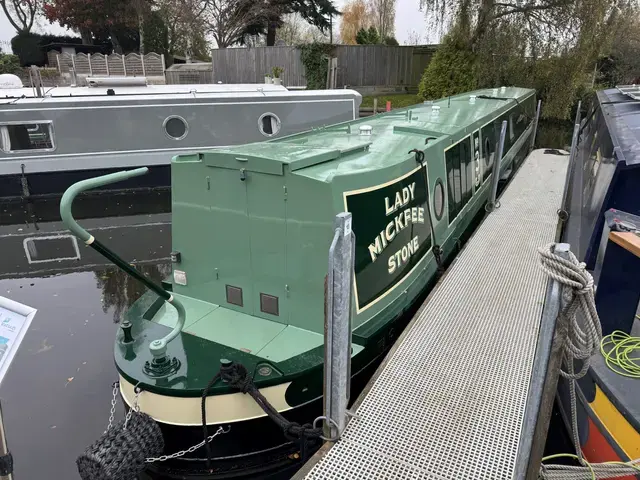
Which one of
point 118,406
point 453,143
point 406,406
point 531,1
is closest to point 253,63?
point 531,1

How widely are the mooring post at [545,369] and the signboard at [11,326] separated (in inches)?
96.3

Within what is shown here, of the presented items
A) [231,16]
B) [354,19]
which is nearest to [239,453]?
[231,16]

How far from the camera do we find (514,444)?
271 centimetres

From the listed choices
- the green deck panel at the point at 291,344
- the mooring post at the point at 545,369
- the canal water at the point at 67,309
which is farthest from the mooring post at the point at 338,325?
the canal water at the point at 67,309

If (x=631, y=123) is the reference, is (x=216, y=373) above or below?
below

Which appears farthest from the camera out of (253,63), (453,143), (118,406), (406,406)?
Answer: (253,63)

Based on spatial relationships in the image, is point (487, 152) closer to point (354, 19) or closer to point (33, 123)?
point (33, 123)

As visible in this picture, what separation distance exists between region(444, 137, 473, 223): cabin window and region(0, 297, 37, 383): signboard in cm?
434

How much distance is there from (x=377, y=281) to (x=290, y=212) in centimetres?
100

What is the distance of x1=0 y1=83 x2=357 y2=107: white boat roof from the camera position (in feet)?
35.3

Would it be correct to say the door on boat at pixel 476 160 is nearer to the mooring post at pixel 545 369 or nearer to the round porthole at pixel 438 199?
the round porthole at pixel 438 199

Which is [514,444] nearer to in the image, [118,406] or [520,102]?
[118,406]

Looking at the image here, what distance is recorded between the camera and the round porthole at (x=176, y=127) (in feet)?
37.9

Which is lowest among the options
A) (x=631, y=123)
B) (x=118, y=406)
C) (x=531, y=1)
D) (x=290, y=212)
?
(x=118, y=406)
